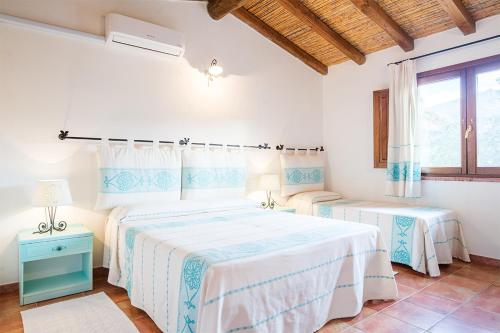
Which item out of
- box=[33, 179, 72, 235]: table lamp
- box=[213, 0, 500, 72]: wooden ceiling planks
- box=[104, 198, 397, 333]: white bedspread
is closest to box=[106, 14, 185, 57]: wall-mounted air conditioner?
box=[213, 0, 500, 72]: wooden ceiling planks

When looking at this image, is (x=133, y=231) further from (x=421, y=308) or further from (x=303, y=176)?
(x=303, y=176)

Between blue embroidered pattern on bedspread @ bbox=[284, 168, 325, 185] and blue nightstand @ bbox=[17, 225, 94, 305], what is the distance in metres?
2.44

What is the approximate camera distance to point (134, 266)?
2.18m

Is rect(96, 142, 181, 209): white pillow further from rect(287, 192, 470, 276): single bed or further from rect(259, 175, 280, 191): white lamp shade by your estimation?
rect(287, 192, 470, 276): single bed

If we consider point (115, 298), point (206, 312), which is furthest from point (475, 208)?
point (115, 298)

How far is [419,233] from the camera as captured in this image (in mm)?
2924

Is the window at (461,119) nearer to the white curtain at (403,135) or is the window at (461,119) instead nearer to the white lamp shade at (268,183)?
the white curtain at (403,135)

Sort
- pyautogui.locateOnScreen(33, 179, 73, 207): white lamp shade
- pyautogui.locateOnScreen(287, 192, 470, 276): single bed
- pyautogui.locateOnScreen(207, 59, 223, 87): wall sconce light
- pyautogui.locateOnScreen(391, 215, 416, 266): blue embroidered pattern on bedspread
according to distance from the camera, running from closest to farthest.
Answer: pyautogui.locateOnScreen(33, 179, 73, 207): white lamp shade < pyautogui.locateOnScreen(287, 192, 470, 276): single bed < pyautogui.locateOnScreen(391, 215, 416, 266): blue embroidered pattern on bedspread < pyautogui.locateOnScreen(207, 59, 223, 87): wall sconce light

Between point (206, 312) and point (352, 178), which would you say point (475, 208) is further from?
point (206, 312)

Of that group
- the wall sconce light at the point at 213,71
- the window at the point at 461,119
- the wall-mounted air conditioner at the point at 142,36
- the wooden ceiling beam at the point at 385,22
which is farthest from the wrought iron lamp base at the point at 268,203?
the wooden ceiling beam at the point at 385,22

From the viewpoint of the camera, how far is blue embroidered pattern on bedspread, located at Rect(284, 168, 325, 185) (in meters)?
4.12

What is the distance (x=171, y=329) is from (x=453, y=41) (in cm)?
385

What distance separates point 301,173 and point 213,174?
4.62ft

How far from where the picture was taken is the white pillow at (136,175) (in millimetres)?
2727
